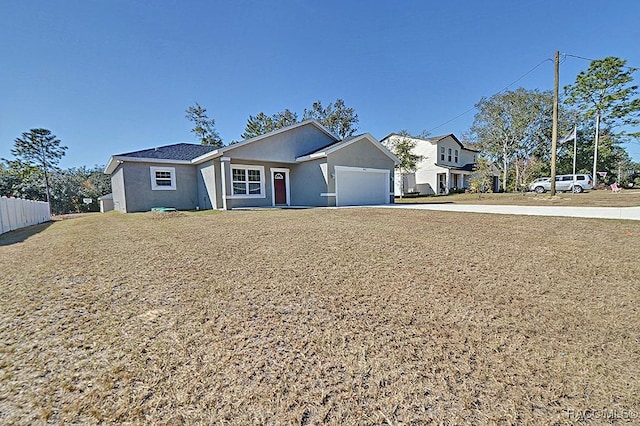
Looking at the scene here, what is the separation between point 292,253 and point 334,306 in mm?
2083

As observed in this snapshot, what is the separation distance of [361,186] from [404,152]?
1396cm

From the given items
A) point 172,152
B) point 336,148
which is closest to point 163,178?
point 172,152

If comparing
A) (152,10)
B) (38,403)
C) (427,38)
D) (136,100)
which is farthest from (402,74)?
(38,403)

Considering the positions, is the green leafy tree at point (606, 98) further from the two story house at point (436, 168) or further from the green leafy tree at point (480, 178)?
the green leafy tree at point (480, 178)

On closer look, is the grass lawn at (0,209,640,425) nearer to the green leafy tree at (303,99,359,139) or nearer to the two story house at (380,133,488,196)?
the two story house at (380,133,488,196)

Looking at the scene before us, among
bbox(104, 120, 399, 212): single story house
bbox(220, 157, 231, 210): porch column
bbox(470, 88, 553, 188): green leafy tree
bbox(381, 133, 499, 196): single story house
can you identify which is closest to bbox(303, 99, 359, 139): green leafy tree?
bbox(381, 133, 499, 196): single story house

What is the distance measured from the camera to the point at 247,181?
14.8 metres

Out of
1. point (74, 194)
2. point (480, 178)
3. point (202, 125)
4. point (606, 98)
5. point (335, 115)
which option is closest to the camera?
point (480, 178)

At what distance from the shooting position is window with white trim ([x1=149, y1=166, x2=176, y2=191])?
14.7 meters

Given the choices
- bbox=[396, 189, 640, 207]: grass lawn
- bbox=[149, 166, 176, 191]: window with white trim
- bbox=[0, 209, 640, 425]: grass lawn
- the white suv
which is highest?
bbox=[149, 166, 176, 191]: window with white trim

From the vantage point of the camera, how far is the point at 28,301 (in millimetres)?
3297

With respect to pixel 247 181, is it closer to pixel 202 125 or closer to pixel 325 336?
pixel 325 336

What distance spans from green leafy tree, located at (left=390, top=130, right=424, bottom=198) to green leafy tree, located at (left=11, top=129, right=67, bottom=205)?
39.4m

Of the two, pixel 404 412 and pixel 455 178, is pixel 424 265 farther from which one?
pixel 455 178
